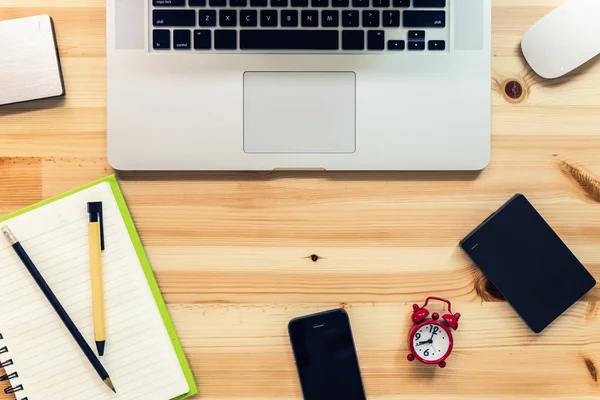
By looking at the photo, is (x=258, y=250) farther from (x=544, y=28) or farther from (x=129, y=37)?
(x=544, y=28)

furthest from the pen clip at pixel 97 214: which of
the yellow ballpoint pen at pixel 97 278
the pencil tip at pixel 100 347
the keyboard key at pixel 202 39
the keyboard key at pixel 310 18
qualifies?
the keyboard key at pixel 310 18

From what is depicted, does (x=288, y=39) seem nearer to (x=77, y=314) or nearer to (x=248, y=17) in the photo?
(x=248, y=17)

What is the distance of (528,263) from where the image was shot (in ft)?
2.14

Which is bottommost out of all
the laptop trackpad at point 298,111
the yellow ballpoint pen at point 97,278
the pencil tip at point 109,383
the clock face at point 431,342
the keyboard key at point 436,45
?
the pencil tip at point 109,383

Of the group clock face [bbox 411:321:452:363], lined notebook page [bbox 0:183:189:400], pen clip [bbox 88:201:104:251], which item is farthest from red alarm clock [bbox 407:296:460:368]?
pen clip [bbox 88:201:104:251]

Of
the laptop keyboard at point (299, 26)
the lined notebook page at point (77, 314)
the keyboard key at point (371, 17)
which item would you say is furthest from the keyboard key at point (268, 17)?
the lined notebook page at point (77, 314)

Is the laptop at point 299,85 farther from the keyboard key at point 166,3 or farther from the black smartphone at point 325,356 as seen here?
the black smartphone at point 325,356

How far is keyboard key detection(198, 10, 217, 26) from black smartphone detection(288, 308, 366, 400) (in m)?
0.36

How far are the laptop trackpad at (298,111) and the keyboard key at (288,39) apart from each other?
0.03 metres

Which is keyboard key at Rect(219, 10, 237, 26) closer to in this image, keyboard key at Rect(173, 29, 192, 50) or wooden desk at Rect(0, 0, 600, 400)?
keyboard key at Rect(173, 29, 192, 50)

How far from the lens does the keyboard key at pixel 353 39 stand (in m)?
0.62

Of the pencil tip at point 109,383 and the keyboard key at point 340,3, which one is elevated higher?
the keyboard key at point 340,3

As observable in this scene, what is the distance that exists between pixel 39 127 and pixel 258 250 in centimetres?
31

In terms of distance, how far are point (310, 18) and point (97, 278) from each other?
39 centimetres
